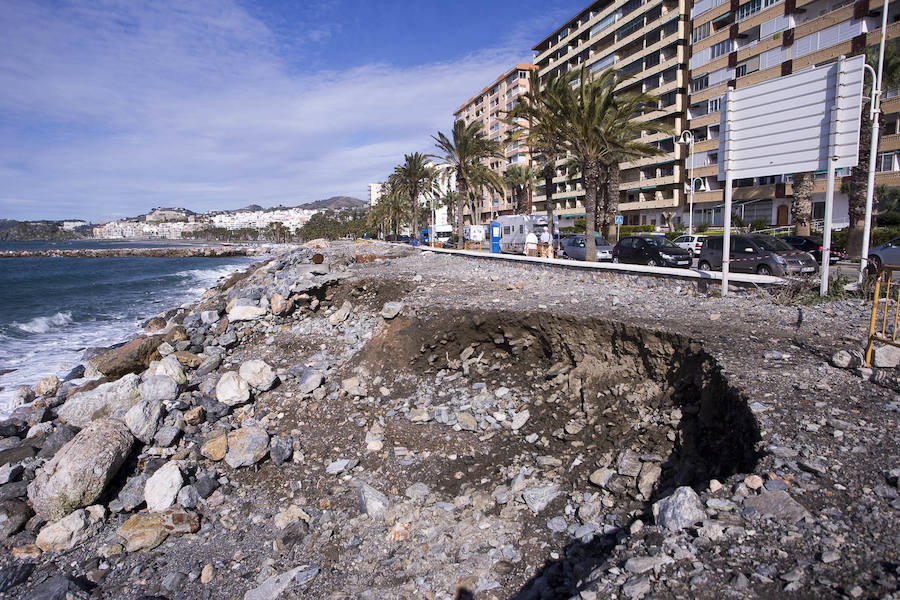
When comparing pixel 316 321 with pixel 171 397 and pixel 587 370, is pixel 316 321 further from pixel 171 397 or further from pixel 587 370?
pixel 587 370

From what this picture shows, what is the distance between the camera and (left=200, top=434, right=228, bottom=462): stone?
24.2 ft

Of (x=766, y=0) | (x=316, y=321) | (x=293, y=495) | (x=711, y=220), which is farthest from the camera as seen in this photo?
(x=711, y=220)

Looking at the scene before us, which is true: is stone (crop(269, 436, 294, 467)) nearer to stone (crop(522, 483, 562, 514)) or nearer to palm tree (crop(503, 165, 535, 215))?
stone (crop(522, 483, 562, 514))

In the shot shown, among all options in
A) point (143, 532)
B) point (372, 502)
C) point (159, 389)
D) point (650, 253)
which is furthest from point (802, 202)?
point (143, 532)

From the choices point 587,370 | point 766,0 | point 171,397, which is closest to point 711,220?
point 766,0

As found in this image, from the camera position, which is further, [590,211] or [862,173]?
[862,173]

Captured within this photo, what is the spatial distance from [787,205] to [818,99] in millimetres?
38961

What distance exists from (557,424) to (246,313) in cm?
1131

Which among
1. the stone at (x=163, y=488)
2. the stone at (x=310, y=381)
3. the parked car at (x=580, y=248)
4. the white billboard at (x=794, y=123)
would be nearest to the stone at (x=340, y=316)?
the stone at (x=310, y=381)

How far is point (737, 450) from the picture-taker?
490 cm

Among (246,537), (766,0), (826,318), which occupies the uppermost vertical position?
(766,0)

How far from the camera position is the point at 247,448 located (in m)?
7.20

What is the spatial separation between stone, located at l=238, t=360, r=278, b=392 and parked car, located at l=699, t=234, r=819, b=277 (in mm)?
13902

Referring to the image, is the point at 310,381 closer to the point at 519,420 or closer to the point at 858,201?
the point at 519,420
